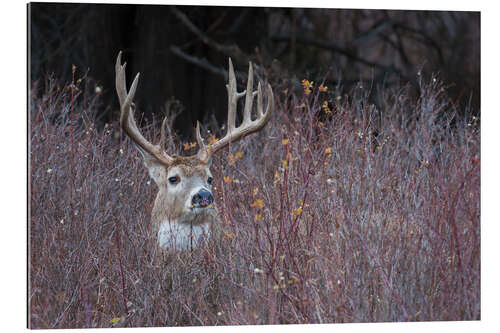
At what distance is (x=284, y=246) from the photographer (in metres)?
5.14

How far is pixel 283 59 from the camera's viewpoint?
11.6 metres

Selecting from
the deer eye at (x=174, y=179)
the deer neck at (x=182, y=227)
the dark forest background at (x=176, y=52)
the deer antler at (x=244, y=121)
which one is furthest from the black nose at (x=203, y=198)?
the dark forest background at (x=176, y=52)

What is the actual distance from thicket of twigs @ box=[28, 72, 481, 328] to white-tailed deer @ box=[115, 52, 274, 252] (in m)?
0.14

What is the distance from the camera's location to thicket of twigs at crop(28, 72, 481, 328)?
5062 millimetres

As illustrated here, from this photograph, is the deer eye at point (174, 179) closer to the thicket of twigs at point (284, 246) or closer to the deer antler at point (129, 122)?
the deer antler at point (129, 122)

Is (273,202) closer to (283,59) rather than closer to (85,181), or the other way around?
(85,181)

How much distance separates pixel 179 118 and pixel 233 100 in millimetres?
3502

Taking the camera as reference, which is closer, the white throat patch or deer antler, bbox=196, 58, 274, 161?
the white throat patch

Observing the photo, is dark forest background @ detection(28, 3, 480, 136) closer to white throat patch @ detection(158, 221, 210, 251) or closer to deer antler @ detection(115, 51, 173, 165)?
deer antler @ detection(115, 51, 173, 165)

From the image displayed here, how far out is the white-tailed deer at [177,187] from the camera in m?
5.74

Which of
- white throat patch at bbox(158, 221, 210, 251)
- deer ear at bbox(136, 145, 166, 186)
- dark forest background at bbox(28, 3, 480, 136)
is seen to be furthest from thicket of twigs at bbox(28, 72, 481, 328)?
dark forest background at bbox(28, 3, 480, 136)

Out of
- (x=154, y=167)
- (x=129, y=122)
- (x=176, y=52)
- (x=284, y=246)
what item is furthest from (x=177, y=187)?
(x=176, y=52)
